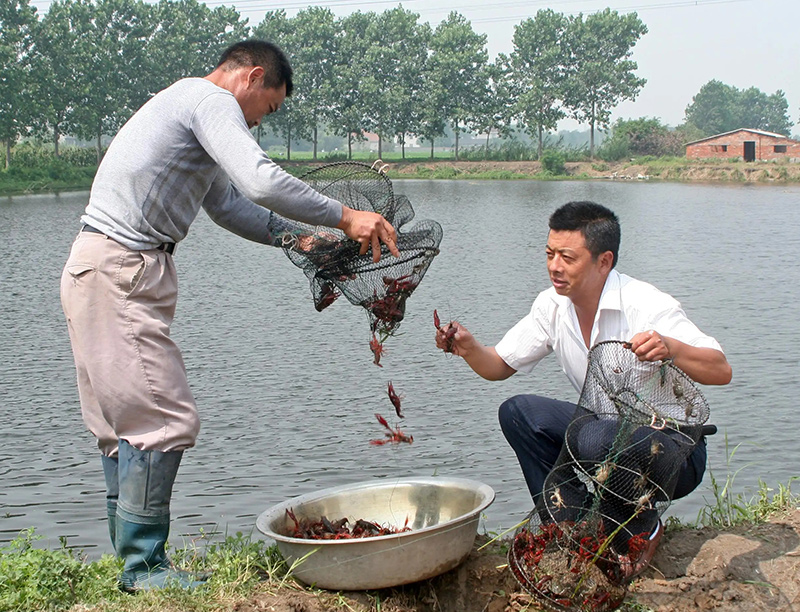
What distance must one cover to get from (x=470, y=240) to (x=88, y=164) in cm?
4273

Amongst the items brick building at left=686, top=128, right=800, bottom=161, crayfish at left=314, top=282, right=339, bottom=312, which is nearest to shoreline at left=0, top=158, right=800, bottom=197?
brick building at left=686, top=128, right=800, bottom=161

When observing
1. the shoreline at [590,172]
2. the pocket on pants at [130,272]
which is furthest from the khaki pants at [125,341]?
the shoreline at [590,172]

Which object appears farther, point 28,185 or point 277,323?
point 28,185

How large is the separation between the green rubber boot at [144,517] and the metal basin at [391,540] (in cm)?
42

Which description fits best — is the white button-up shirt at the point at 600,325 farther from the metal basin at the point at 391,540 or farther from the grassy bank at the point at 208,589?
the grassy bank at the point at 208,589

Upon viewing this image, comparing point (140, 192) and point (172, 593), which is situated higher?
point (140, 192)

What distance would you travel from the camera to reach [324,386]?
9.41m

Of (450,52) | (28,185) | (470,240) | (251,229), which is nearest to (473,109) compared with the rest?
(450,52)

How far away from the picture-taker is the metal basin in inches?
152

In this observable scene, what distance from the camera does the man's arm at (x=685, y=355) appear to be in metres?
3.80

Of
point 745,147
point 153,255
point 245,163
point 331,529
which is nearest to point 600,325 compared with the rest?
point 331,529

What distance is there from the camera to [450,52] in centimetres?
8719

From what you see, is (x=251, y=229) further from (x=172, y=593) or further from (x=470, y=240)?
(x=470, y=240)

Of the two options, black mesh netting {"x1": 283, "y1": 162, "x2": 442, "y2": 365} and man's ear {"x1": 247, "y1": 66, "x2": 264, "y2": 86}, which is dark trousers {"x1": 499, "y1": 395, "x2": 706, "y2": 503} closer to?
black mesh netting {"x1": 283, "y1": 162, "x2": 442, "y2": 365}
